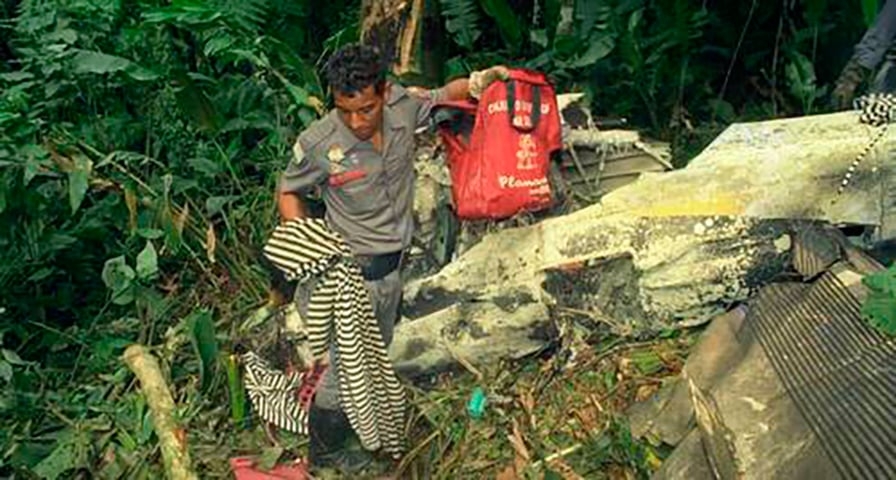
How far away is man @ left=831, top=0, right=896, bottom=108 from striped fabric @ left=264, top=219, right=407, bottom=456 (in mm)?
2413

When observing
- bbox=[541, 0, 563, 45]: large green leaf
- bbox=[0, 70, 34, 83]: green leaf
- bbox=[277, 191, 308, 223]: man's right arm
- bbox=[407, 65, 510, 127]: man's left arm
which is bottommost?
bbox=[0, 70, 34, 83]: green leaf

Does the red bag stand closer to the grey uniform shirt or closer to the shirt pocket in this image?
the grey uniform shirt

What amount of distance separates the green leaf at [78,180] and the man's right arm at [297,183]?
1566 millimetres

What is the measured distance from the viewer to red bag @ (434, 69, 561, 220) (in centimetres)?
402

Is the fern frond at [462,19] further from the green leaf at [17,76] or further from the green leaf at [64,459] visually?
the green leaf at [64,459]

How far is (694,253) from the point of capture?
3.99m

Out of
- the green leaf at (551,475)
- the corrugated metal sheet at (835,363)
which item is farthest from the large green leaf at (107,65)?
the corrugated metal sheet at (835,363)

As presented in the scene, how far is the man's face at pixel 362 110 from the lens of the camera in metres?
3.72

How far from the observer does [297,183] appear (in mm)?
3934

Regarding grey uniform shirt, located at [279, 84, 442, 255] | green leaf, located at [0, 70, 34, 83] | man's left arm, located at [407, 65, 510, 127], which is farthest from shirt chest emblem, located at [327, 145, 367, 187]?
green leaf, located at [0, 70, 34, 83]

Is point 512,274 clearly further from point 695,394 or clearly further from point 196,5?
point 196,5

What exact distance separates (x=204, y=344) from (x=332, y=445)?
84 centimetres

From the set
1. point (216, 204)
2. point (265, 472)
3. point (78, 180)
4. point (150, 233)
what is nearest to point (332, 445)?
point (265, 472)

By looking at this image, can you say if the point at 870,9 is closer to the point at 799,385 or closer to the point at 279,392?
the point at 799,385
